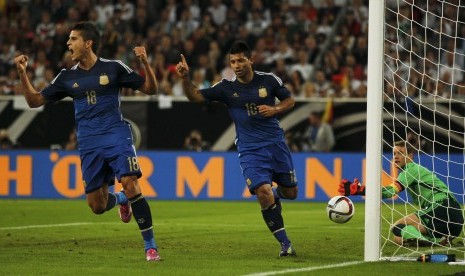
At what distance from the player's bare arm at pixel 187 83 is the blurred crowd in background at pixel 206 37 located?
1086cm

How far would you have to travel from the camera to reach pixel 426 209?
451 inches

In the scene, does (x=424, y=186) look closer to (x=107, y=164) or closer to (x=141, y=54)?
(x=107, y=164)

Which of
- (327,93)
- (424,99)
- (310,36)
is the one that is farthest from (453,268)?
(310,36)

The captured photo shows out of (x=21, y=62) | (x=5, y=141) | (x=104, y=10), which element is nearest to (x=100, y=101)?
(x=21, y=62)

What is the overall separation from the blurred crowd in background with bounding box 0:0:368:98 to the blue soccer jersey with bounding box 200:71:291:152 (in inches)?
415

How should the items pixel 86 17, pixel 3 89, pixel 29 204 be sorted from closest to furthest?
1. pixel 29 204
2. pixel 3 89
3. pixel 86 17

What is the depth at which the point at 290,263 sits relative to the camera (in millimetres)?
9398

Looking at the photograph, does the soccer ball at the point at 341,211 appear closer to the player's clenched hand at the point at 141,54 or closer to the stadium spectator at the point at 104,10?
the player's clenched hand at the point at 141,54

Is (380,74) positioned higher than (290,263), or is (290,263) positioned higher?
(380,74)

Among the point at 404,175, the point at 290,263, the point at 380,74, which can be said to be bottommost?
the point at 290,263

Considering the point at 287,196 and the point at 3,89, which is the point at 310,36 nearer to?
the point at 3,89

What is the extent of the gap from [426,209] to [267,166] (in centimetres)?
204

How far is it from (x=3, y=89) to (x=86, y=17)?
312cm

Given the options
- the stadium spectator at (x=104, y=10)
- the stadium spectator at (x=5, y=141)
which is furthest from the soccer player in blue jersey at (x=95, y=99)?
the stadium spectator at (x=104, y=10)
